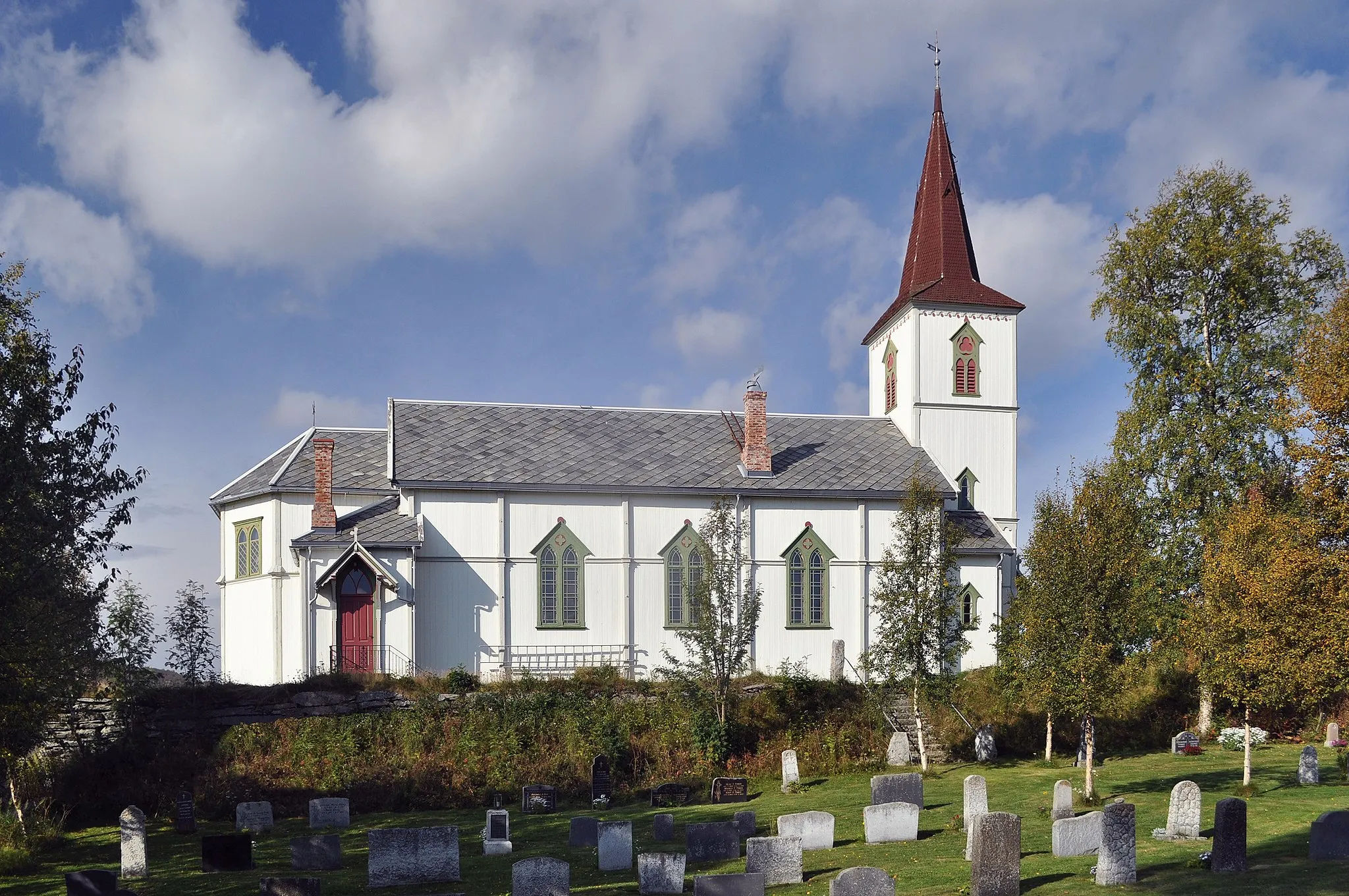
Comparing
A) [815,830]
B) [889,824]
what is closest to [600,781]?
[815,830]

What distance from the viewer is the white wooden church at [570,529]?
3591cm

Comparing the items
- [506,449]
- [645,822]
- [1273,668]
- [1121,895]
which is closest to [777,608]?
[506,449]

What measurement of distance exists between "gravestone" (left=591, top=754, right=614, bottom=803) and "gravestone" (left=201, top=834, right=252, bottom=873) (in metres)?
10.1

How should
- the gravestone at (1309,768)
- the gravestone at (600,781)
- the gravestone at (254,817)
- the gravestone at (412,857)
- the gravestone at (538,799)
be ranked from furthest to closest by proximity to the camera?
the gravestone at (600,781), the gravestone at (538,799), the gravestone at (1309,768), the gravestone at (254,817), the gravestone at (412,857)

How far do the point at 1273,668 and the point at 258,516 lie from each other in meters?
30.6

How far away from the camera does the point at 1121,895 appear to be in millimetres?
16312

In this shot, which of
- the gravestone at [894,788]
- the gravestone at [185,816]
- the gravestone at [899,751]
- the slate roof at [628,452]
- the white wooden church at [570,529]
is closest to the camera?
the gravestone at [894,788]

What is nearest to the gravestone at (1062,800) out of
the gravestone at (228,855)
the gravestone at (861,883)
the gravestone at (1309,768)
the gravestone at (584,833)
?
the gravestone at (861,883)

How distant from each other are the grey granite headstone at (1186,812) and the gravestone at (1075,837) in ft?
5.25

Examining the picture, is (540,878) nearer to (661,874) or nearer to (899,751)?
(661,874)

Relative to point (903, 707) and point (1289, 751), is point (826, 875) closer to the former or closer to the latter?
point (903, 707)

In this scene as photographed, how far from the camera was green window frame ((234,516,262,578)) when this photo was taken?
129 ft

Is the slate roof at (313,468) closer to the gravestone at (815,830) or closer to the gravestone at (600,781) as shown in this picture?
the gravestone at (600,781)

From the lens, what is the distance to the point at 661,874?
18.2 metres
